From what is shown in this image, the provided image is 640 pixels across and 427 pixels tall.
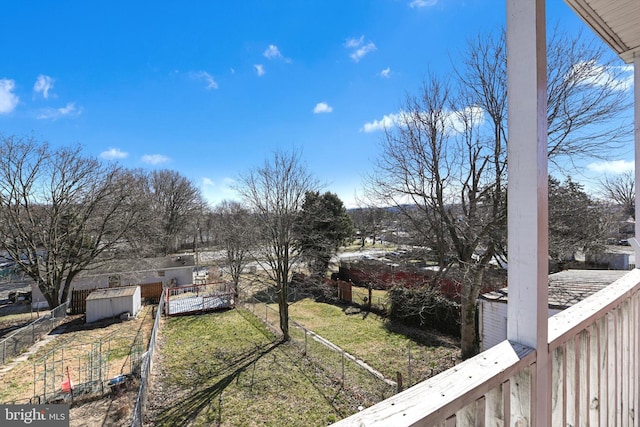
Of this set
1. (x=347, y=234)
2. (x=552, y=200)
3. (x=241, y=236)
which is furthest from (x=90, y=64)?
(x=347, y=234)

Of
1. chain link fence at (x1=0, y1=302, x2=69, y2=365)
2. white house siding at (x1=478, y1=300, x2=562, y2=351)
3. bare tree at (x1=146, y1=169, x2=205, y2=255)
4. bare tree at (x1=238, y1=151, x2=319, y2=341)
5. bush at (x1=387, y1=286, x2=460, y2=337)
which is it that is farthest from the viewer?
bare tree at (x1=146, y1=169, x2=205, y2=255)

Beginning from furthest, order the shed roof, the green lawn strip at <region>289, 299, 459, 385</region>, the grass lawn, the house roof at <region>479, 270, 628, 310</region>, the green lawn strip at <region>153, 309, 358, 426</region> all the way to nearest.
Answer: the shed roof, the green lawn strip at <region>289, 299, 459, 385</region>, the grass lawn, the green lawn strip at <region>153, 309, 358, 426</region>, the house roof at <region>479, 270, 628, 310</region>

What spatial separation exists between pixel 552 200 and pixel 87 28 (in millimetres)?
10275

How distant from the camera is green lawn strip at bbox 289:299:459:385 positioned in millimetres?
7020

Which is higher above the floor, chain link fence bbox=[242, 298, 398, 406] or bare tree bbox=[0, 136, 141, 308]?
bare tree bbox=[0, 136, 141, 308]

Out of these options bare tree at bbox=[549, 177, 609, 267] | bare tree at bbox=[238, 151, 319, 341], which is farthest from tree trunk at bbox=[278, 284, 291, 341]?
bare tree at bbox=[549, 177, 609, 267]

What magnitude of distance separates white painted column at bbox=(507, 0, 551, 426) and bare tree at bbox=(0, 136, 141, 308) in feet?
51.3

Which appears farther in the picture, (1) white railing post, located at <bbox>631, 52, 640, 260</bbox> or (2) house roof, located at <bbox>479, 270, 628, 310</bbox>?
(2) house roof, located at <bbox>479, 270, 628, 310</bbox>

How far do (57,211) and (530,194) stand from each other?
52.8 feet

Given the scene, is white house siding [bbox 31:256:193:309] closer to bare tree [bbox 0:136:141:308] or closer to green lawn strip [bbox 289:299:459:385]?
bare tree [bbox 0:136:141:308]

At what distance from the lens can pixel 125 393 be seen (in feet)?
20.9

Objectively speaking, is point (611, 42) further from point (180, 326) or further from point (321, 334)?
point (180, 326)

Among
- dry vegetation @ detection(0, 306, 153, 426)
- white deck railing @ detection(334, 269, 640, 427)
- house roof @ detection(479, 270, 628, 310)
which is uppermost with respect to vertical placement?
white deck railing @ detection(334, 269, 640, 427)

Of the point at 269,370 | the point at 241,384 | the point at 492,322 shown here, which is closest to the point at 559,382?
the point at 492,322
